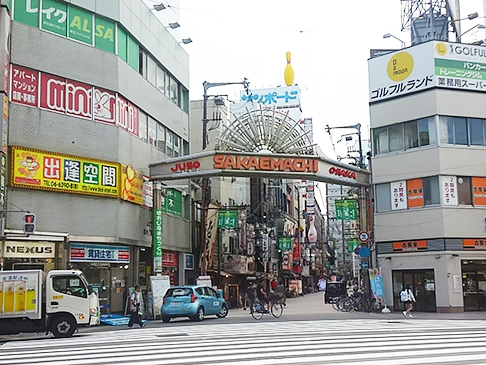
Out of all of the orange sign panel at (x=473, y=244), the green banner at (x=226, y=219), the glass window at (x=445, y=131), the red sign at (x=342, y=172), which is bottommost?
the orange sign panel at (x=473, y=244)

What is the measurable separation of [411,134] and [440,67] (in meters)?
4.04

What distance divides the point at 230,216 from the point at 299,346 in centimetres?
2401

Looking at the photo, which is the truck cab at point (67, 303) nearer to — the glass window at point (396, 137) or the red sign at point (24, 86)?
the red sign at point (24, 86)

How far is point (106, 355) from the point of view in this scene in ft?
47.3

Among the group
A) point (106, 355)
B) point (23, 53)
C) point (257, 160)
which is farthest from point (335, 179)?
point (106, 355)

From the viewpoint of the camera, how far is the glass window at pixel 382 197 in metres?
35.4

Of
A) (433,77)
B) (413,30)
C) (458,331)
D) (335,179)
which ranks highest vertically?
(413,30)

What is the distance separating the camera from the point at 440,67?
111 feet

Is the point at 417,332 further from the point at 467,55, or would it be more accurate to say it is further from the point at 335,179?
the point at 467,55

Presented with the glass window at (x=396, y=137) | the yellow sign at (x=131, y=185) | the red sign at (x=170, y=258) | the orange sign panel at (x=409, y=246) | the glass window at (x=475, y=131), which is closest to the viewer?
the yellow sign at (x=131, y=185)

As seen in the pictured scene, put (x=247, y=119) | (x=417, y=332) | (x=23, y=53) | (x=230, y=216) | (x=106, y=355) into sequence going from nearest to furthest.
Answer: (x=106, y=355), (x=417, y=332), (x=23, y=53), (x=247, y=119), (x=230, y=216)

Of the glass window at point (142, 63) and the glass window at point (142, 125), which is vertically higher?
the glass window at point (142, 63)

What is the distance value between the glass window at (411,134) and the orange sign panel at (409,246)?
5450mm

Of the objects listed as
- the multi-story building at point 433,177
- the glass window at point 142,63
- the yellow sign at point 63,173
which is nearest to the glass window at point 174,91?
the glass window at point 142,63
